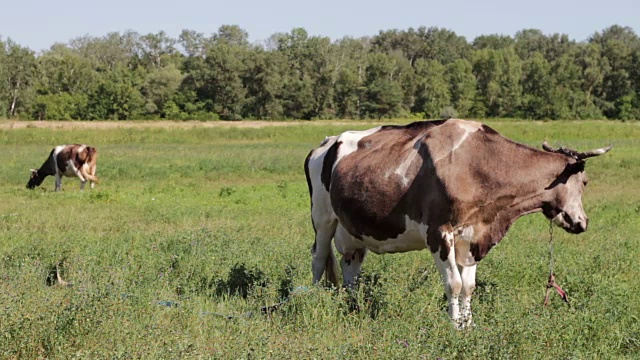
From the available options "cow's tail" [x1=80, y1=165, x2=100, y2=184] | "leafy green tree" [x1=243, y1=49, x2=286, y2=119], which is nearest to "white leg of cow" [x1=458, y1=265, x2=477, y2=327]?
"cow's tail" [x1=80, y1=165, x2=100, y2=184]

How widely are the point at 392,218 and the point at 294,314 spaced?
4.95 feet

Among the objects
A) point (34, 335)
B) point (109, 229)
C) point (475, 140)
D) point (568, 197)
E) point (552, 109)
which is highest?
point (475, 140)

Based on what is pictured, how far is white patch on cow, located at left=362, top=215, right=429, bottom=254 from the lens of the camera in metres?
8.50

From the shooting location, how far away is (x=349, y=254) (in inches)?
397

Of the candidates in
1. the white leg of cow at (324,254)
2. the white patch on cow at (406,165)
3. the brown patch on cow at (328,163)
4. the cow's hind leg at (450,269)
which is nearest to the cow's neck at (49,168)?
the white leg of cow at (324,254)

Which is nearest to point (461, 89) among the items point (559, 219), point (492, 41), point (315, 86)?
point (315, 86)

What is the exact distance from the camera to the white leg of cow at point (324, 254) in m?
10.1

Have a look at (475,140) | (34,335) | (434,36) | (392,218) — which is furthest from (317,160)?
(434,36)

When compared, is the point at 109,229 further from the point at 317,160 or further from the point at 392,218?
the point at 392,218

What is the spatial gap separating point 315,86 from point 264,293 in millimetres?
88798

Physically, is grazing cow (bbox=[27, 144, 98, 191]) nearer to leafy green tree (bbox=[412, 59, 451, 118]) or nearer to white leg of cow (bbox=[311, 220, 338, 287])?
white leg of cow (bbox=[311, 220, 338, 287])

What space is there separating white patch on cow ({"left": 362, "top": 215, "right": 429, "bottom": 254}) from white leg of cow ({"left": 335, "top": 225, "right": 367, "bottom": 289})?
0.48 metres

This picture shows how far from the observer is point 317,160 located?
402 inches

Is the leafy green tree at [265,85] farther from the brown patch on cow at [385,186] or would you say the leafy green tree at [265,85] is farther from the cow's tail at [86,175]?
the brown patch on cow at [385,186]
